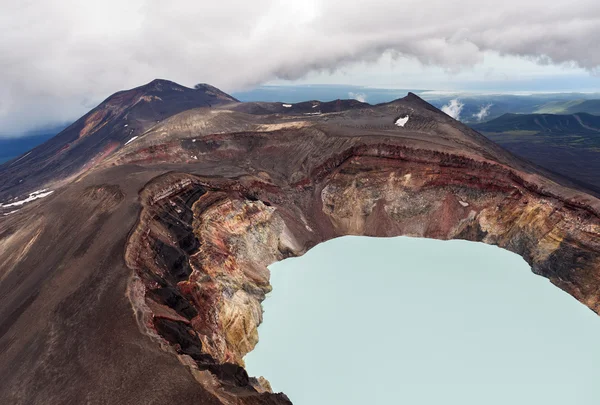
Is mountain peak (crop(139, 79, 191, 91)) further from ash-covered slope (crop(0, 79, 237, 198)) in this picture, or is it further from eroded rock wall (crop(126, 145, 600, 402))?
eroded rock wall (crop(126, 145, 600, 402))

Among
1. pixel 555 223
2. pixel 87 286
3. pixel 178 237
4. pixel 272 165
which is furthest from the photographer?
pixel 272 165

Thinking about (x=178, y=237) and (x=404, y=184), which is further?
(x=404, y=184)

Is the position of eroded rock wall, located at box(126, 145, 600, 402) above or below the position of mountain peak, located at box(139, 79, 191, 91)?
below

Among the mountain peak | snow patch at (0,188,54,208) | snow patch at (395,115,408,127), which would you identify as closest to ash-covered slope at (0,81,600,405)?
snow patch at (395,115,408,127)

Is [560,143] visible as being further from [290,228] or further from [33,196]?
[33,196]

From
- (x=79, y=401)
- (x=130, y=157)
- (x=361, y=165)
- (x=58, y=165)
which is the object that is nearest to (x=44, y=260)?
(x=79, y=401)

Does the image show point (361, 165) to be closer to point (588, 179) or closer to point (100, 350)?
point (100, 350)

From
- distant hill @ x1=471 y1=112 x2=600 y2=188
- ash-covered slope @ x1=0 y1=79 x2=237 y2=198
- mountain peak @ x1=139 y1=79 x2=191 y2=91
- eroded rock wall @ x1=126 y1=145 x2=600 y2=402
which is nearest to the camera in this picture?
eroded rock wall @ x1=126 y1=145 x2=600 y2=402

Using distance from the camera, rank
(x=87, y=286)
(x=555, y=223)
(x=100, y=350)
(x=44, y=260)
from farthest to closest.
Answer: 1. (x=555, y=223)
2. (x=44, y=260)
3. (x=87, y=286)
4. (x=100, y=350)
